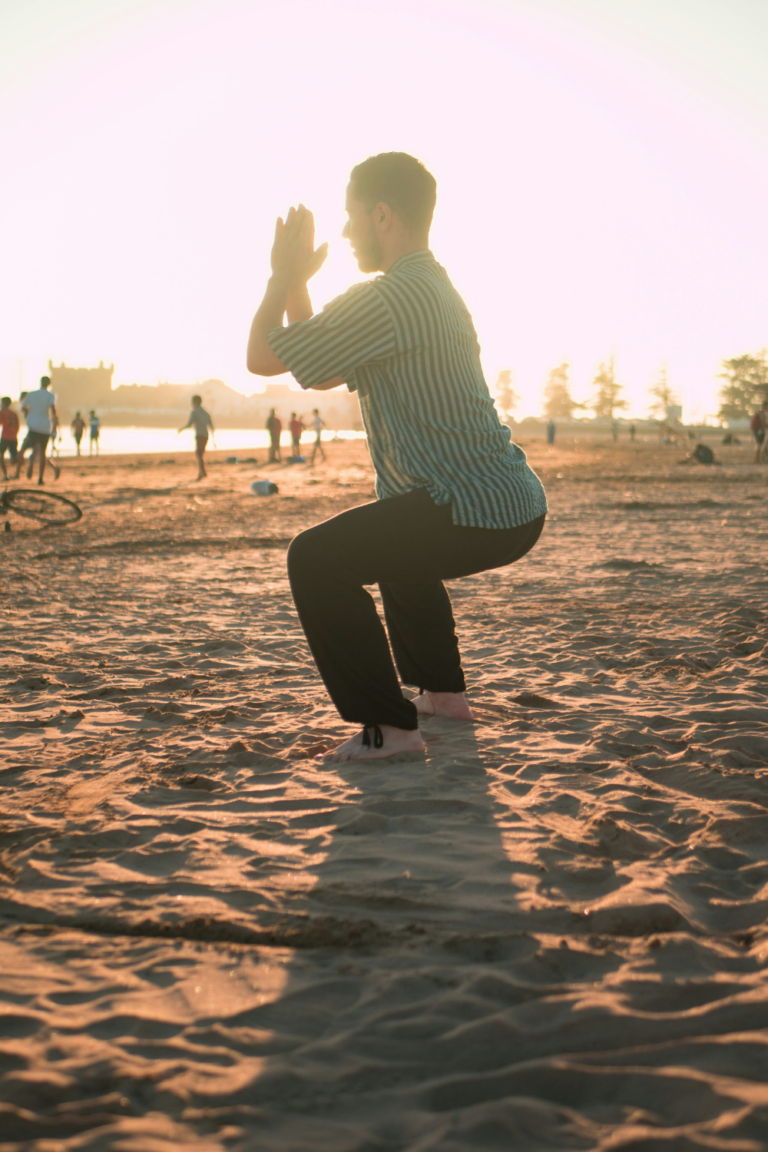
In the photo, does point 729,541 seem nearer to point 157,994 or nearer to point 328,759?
point 328,759

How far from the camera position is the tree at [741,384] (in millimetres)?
115875

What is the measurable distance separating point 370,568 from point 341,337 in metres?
0.73

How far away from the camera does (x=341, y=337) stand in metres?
2.60

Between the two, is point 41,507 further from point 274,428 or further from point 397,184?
point 274,428

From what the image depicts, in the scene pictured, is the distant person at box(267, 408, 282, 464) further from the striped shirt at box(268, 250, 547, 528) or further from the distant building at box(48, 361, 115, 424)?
the distant building at box(48, 361, 115, 424)

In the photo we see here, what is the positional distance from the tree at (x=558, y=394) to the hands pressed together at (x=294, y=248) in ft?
460

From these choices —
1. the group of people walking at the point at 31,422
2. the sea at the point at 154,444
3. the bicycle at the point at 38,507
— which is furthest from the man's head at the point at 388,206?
the sea at the point at 154,444

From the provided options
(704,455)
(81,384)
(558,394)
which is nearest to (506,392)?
(558,394)

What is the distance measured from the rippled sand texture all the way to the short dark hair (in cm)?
187

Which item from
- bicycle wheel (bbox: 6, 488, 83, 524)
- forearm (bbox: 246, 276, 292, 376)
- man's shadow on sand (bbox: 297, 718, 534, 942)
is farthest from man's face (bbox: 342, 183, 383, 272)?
bicycle wheel (bbox: 6, 488, 83, 524)

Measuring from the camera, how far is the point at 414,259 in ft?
9.21

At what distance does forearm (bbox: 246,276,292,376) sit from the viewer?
2.69 m

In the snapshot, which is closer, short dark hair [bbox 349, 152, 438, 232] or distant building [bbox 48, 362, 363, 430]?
short dark hair [bbox 349, 152, 438, 232]

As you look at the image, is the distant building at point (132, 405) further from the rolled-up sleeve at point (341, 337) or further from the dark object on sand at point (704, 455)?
the rolled-up sleeve at point (341, 337)
